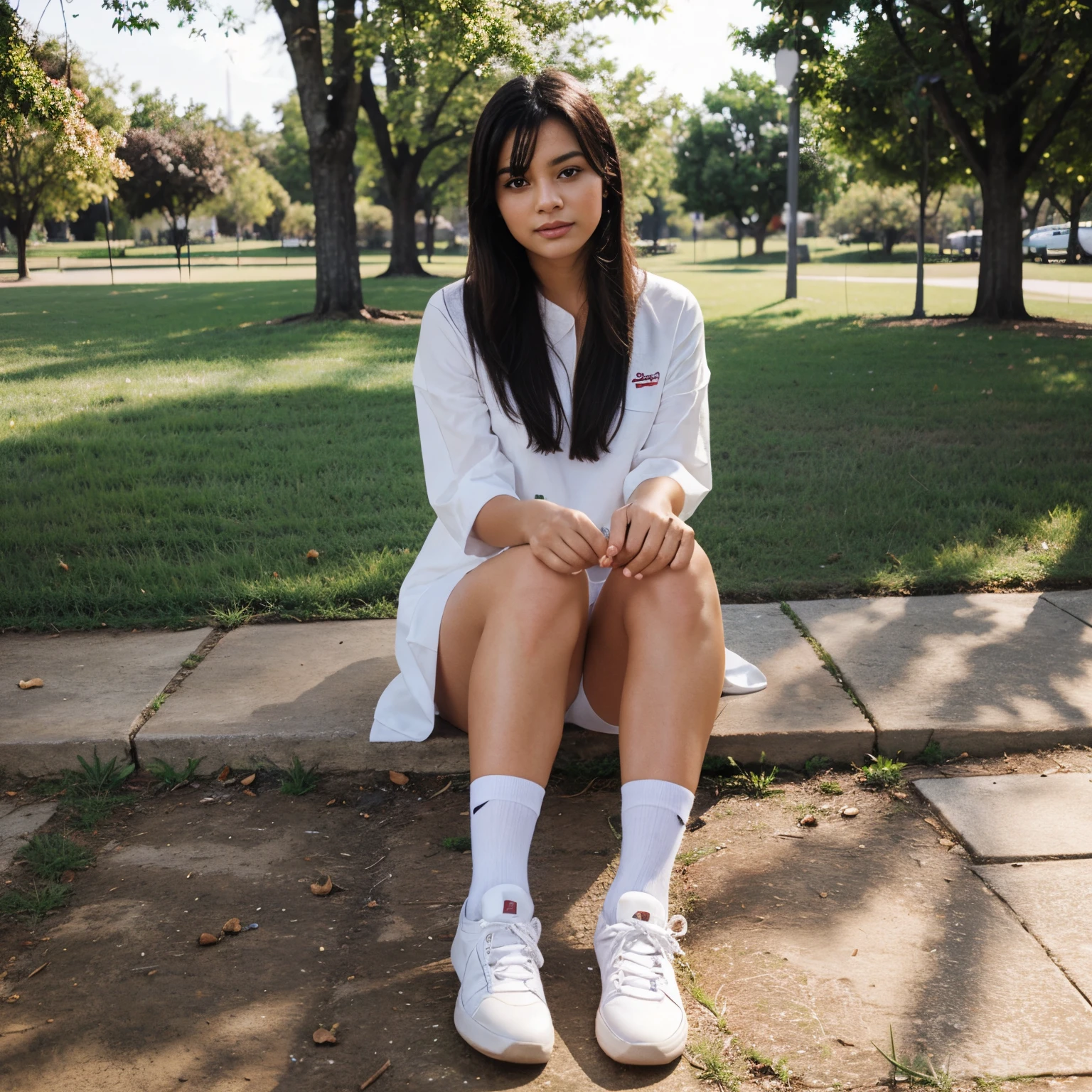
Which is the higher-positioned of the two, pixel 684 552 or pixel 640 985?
pixel 684 552

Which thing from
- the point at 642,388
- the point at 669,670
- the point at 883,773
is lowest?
the point at 883,773

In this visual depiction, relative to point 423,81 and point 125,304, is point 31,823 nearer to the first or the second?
point 125,304

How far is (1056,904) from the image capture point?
221cm

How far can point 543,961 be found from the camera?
6.79 feet

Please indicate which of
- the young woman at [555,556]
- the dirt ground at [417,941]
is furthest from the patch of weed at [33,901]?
the young woman at [555,556]

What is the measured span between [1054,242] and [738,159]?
3026cm

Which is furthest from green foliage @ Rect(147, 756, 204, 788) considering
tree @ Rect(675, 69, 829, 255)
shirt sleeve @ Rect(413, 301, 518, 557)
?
tree @ Rect(675, 69, 829, 255)

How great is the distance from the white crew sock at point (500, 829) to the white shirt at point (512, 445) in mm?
528

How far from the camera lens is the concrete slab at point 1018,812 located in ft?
7.95

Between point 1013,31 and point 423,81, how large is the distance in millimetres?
17938

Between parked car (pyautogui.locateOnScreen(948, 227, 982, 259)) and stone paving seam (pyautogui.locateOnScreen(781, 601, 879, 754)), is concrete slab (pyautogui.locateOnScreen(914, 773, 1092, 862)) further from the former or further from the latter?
parked car (pyautogui.locateOnScreen(948, 227, 982, 259))

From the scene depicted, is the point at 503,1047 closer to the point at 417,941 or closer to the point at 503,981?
the point at 503,981

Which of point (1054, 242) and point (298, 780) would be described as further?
point (1054, 242)

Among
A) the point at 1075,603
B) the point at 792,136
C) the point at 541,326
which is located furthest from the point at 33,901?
the point at 792,136
